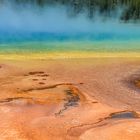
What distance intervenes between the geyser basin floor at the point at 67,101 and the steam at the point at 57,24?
51.9 feet

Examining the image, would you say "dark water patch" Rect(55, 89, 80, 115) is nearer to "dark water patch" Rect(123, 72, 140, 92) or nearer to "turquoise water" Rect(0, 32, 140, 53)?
"dark water patch" Rect(123, 72, 140, 92)

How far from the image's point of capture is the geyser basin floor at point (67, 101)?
856 centimetres

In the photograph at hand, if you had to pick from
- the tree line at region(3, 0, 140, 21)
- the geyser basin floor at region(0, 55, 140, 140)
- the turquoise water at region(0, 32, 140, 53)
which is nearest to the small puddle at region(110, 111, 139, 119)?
the geyser basin floor at region(0, 55, 140, 140)

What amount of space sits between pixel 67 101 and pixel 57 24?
98.8 ft

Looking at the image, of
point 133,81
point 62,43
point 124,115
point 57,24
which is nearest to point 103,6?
point 57,24

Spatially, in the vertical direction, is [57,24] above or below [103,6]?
below

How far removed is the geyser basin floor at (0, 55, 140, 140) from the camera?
856cm

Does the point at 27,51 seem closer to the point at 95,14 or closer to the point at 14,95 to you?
the point at 14,95

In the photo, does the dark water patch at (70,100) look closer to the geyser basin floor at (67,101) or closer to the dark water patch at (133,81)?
the geyser basin floor at (67,101)

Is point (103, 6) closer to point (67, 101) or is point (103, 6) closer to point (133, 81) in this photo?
point (133, 81)

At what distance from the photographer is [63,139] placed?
8.15 meters

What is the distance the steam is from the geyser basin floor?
51.9 feet

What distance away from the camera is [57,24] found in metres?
40.6

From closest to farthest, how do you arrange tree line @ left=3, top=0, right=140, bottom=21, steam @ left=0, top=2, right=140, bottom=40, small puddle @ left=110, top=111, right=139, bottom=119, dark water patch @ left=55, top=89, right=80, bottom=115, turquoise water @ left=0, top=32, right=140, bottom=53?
small puddle @ left=110, top=111, right=139, bottom=119 → dark water patch @ left=55, top=89, right=80, bottom=115 → turquoise water @ left=0, top=32, right=140, bottom=53 → steam @ left=0, top=2, right=140, bottom=40 → tree line @ left=3, top=0, right=140, bottom=21
